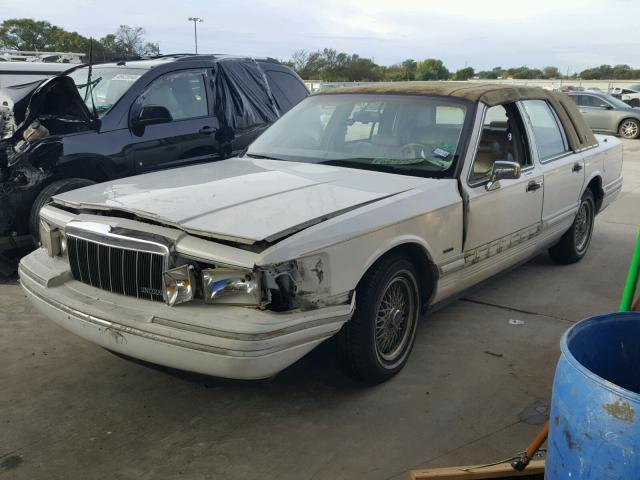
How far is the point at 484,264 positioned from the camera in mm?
4258

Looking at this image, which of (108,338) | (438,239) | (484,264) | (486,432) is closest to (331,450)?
(486,432)

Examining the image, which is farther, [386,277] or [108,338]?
[386,277]

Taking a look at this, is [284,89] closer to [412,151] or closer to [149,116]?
[149,116]

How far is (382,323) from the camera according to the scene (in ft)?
11.4

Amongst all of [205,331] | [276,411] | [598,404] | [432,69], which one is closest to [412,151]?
[276,411]

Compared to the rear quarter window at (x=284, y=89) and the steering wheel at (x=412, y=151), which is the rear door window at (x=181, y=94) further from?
the steering wheel at (x=412, y=151)

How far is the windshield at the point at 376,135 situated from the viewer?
4.05 metres

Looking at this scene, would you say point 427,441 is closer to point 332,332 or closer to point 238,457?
point 332,332

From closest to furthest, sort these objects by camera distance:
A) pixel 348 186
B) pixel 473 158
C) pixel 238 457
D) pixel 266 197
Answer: pixel 238 457 → pixel 266 197 → pixel 348 186 → pixel 473 158

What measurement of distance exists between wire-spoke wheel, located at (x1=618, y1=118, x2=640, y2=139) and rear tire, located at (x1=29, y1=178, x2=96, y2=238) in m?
18.9

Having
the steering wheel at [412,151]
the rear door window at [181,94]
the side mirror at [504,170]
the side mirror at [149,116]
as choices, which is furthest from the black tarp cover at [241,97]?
the side mirror at [504,170]

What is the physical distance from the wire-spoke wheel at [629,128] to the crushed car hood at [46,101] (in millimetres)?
18670

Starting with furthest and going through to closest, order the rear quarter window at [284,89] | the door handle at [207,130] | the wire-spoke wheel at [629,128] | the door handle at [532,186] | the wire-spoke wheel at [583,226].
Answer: the wire-spoke wheel at [629,128], the rear quarter window at [284,89], the door handle at [207,130], the wire-spoke wheel at [583,226], the door handle at [532,186]

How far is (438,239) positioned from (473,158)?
70 cm
